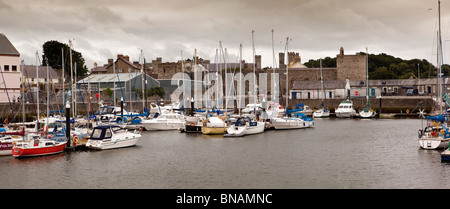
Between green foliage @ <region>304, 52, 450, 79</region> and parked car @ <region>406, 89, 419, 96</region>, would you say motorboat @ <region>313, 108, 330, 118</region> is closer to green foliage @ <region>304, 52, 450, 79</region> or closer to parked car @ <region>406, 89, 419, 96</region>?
parked car @ <region>406, 89, 419, 96</region>

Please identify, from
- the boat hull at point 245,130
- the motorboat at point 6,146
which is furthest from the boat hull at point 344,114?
the motorboat at point 6,146

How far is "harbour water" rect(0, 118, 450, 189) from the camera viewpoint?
1888cm

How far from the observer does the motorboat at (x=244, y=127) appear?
113 feet

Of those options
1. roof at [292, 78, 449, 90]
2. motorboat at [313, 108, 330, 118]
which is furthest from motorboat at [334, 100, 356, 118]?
roof at [292, 78, 449, 90]

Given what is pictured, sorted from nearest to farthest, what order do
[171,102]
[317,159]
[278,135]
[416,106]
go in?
1. [317,159]
2. [278,135]
3. [416,106]
4. [171,102]

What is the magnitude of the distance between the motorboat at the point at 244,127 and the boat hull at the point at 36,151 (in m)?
A: 12.9

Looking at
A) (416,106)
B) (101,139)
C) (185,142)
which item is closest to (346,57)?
(416,106)

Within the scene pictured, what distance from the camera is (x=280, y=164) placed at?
23062 mm

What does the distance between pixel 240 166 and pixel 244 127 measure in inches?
491

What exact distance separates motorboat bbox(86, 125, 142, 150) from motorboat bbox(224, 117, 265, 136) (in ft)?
26.5

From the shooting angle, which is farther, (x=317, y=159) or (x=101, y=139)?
(x=101, y=139)
